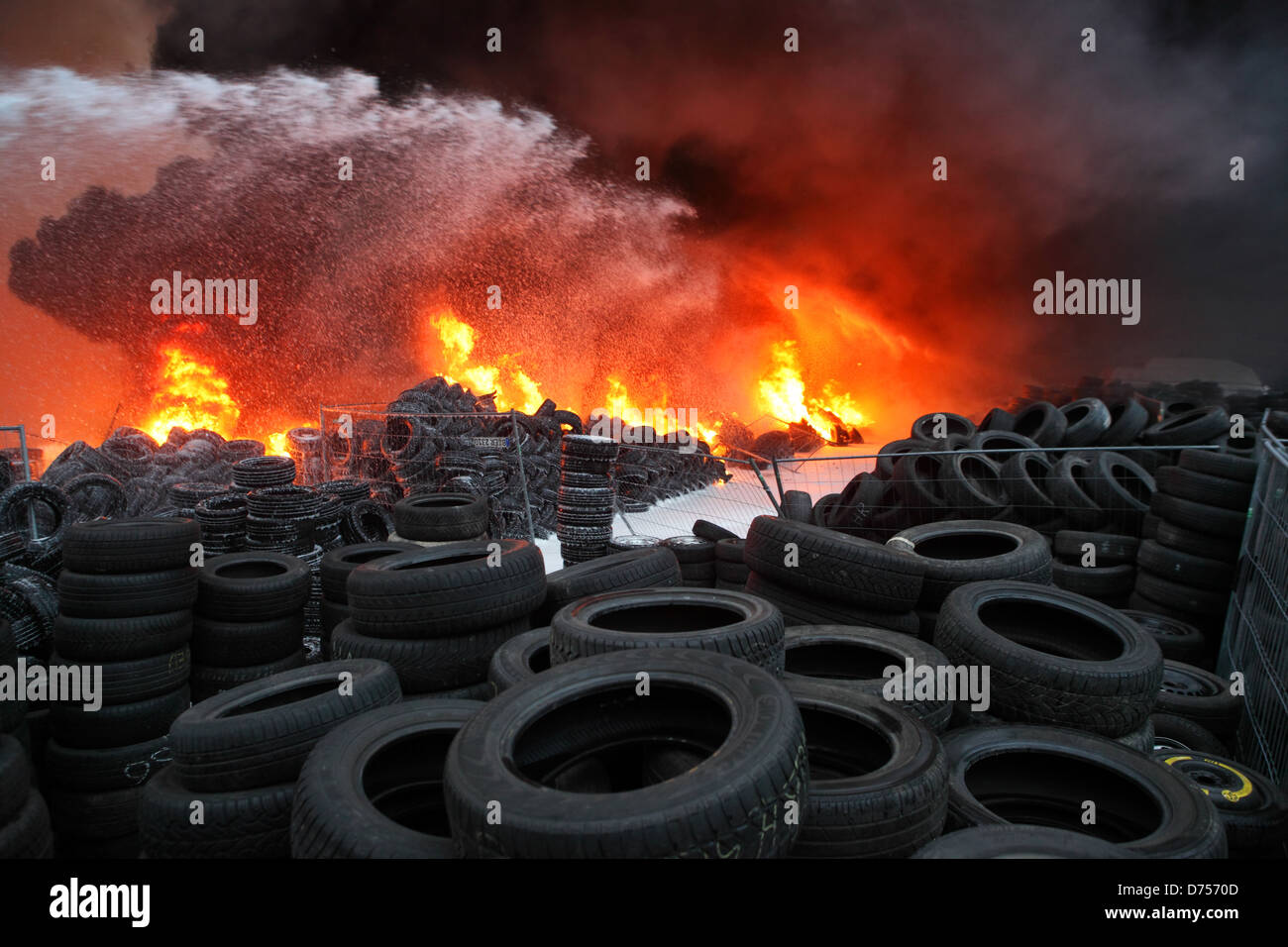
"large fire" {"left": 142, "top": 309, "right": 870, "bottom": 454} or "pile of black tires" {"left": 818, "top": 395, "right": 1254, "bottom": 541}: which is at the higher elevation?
"large fire" {"left": 142, "top": 309, "right": 870, "bottom": 454}

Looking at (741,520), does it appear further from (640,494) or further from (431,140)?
(431,140)

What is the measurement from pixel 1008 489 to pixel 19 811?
8.31m

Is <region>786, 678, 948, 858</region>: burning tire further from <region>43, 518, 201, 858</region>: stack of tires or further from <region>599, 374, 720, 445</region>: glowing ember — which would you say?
<region>599, 374, 720, 445</region>: glowing ember

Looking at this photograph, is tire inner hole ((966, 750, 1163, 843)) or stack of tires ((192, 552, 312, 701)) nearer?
tire inner hole ((966, 750, 1163, 843))

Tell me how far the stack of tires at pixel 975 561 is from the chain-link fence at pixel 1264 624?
1.30 m

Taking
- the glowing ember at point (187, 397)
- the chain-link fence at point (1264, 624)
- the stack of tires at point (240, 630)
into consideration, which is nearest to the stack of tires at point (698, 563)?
the stack of tires at point (240, 630)

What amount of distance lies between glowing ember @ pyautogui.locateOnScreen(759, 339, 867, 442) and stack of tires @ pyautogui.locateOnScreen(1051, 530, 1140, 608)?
63.8ft

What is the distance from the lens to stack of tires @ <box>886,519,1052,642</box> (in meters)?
5.04

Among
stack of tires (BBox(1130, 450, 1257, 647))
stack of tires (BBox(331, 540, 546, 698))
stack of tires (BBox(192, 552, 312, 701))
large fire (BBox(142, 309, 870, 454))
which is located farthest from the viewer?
large fire (BBox(142, 309, 870, 454))
